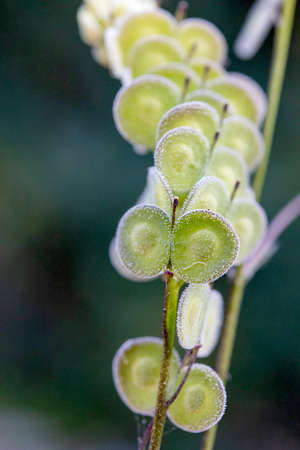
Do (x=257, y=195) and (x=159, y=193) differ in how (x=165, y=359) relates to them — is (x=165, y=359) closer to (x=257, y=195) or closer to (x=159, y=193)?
(x=159, y=193)

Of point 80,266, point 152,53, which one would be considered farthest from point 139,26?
point 80,266

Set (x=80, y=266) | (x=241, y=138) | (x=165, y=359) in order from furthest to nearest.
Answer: (x=80, y=266) < (x=241, y=138) < (x=165, y=359)

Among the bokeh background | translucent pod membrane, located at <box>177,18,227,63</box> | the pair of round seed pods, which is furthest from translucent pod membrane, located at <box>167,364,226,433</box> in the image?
the bokeh background

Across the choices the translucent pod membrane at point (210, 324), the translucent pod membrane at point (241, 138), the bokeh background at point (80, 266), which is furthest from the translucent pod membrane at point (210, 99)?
the bokeh background at point (80, 266)

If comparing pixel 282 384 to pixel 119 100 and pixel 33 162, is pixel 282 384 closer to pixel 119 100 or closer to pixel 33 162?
pixel 33 162

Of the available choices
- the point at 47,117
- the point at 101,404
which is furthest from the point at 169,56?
the point at 47,117

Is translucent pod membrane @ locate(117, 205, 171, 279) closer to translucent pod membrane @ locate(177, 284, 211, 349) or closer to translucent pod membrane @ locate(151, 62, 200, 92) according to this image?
translucent pod membrane @ locate(177, 284, 211, 349)
